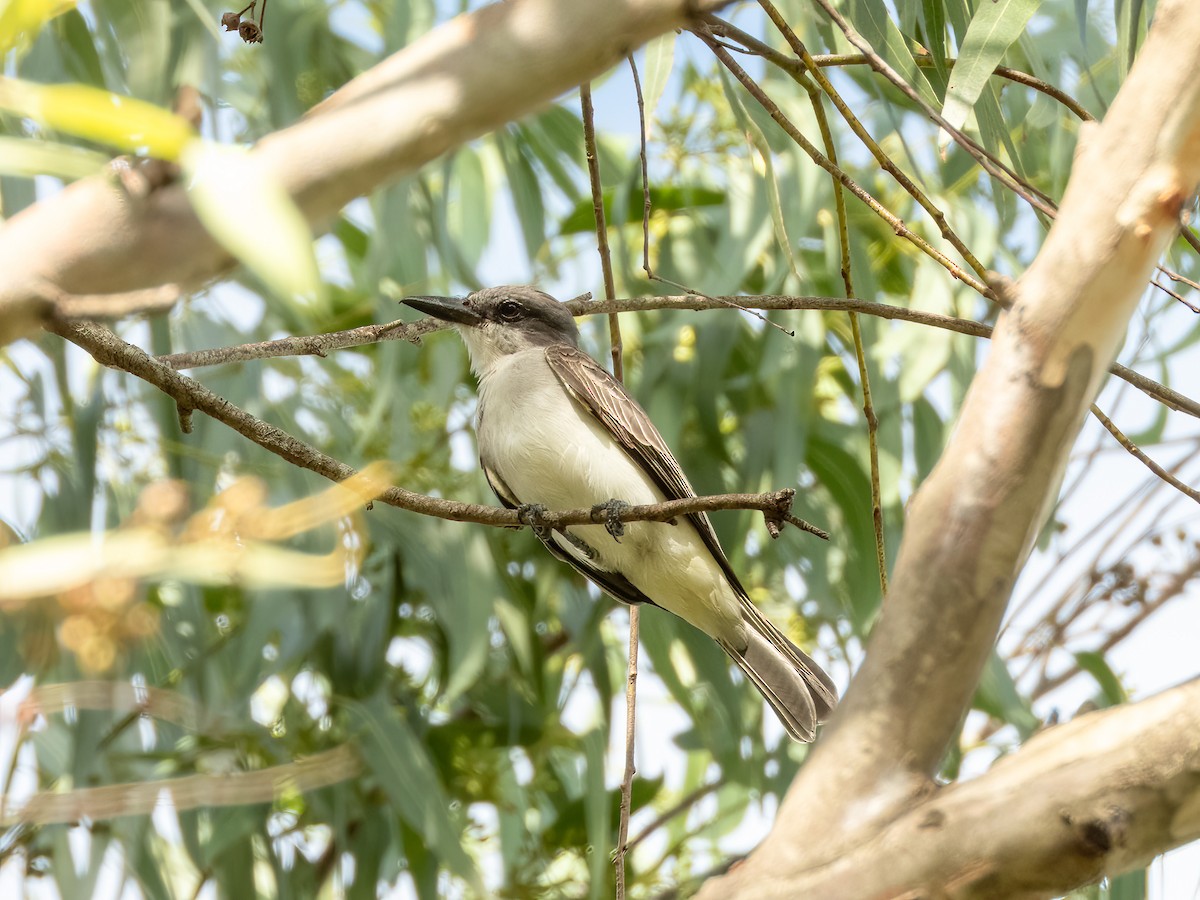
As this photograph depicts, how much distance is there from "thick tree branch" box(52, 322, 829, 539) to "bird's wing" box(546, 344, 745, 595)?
1.09m

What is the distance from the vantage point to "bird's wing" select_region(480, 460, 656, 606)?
135 inches

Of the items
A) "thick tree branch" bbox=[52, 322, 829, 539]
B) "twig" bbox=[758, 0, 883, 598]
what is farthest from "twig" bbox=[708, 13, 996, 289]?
"thick tree branch" bbox=[52, 322, 829, 539]

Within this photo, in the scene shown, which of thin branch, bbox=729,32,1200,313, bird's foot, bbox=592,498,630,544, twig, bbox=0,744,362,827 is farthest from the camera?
bird's foot, bbox=592,498,630,544

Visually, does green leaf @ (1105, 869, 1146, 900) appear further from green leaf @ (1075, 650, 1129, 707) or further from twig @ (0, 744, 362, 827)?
twig @ (0, 744, 362, 827)

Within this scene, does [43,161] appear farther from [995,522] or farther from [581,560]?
[581,560]

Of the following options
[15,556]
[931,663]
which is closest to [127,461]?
[15,556]

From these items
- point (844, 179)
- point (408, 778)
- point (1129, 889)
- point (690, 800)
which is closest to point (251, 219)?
point (844, 179)

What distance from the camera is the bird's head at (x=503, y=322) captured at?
3.79 m

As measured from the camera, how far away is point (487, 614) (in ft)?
12.4

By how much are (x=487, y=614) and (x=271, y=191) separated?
2.98 m

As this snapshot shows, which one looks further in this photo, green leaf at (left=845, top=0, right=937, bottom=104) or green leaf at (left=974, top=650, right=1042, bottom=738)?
green leaf at (left=974, top=650, right=1042, bottom=738)

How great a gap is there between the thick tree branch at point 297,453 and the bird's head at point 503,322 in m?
1.60

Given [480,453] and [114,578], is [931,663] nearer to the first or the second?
[114,578]

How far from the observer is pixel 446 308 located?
3529mm
